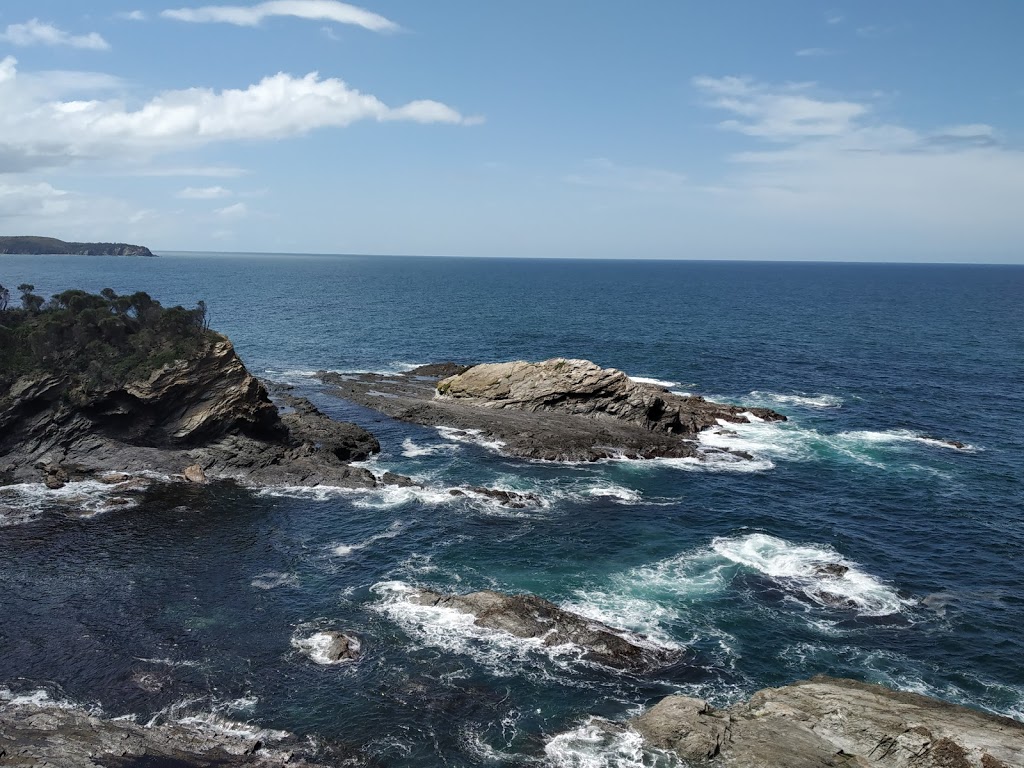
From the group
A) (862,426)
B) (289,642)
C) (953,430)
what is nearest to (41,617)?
(289,642)

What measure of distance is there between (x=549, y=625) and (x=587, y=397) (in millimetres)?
45095

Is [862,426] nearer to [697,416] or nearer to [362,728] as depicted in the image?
[697,416]

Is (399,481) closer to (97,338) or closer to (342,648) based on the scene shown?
(342,648)

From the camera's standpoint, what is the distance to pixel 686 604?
4481cm

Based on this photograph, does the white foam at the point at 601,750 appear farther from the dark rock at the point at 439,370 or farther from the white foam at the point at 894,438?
the dark rock at the point at 439,370

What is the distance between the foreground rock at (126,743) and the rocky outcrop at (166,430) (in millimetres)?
32451

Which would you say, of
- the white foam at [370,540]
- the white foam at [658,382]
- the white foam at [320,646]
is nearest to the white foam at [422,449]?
the white foam at [370,540]

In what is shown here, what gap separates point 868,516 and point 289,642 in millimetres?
46169

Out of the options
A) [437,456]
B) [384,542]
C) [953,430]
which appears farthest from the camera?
[953,430]

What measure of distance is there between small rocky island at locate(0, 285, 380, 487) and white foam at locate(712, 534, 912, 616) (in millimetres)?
32689

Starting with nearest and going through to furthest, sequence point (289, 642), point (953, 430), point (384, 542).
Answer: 1. point (289, 642)
2. point (384, 542)
3. point (953, 430)

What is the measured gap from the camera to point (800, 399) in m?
97.6

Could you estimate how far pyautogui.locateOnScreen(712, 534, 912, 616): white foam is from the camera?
4531cm

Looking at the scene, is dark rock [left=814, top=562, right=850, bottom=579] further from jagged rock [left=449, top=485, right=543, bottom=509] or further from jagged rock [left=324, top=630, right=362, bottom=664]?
jagged rock [left=324, top=630, right=362, bottom=664]
